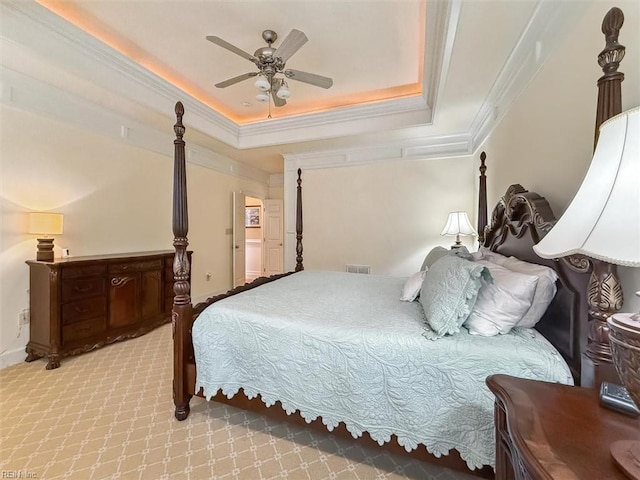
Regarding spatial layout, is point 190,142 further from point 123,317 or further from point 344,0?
point 344,0

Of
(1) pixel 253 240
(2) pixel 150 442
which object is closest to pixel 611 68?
(2) pixel 150 442

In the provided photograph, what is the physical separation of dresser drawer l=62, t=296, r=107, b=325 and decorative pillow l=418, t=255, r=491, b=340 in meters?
3.11

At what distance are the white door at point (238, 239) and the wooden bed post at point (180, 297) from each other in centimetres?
361

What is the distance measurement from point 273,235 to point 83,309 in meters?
3.92

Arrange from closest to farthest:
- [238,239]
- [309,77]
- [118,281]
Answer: [309,77], [118,281], [238,239]

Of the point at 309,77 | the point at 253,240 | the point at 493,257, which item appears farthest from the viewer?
the point at 253,240

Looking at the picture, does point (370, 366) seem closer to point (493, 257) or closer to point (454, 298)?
point (454, 298)

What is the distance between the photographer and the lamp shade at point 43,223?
255cm

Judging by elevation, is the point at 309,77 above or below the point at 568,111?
above

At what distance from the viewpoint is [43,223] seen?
8.42 feet

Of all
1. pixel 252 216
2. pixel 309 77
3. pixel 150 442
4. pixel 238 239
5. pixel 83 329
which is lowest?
pixel 150 442

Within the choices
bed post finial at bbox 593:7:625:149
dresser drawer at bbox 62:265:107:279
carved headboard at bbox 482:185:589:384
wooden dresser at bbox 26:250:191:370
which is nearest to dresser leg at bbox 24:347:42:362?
wooden dresser at bbox 26:250:191:370

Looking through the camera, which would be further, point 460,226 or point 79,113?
point 460,226

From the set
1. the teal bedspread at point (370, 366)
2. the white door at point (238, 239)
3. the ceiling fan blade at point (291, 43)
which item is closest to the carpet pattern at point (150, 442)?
the teal bedspread at point (370, 366)
